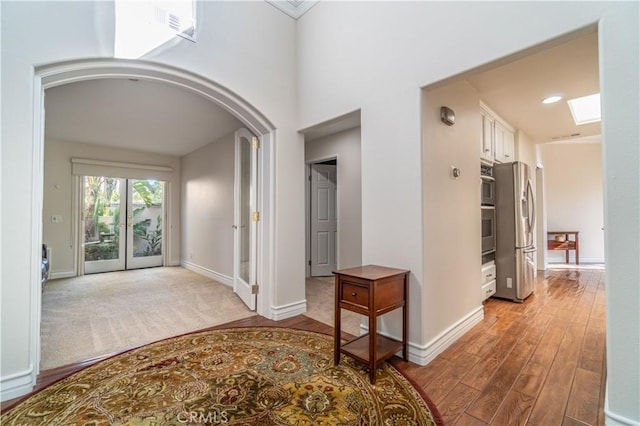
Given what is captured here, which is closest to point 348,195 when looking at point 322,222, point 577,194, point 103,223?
point 322,222

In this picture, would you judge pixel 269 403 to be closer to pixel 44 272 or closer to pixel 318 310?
pixel 318 310

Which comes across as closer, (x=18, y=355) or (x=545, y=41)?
(x=545, y=41)

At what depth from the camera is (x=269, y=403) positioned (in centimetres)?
163

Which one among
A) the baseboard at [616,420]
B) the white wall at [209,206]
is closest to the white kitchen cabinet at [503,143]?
the baseboard at [616,420]

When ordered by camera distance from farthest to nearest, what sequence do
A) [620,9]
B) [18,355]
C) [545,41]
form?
[18,355] → [545,41] → [620,9]

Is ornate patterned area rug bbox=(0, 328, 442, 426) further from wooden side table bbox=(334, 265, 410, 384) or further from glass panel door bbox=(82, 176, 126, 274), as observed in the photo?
glass panel door bbox=(82, 176, 126, 274)

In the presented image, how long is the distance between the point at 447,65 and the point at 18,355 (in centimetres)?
340

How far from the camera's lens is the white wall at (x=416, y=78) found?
1.35 meters

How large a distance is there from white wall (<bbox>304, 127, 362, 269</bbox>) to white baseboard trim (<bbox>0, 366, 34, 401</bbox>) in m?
3.65

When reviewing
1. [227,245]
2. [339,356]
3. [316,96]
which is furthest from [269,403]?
→ [227,245]

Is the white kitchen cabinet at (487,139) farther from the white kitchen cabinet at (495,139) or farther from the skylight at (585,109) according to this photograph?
the skylight at (585,109)

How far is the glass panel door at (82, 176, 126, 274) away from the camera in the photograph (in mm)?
5586

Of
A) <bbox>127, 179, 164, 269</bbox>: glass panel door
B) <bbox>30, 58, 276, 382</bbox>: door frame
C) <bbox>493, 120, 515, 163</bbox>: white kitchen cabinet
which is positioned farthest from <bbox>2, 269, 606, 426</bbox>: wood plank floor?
<bbox>127, 179, 164, 269</bbox>: glass panel door

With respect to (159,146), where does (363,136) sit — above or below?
below
